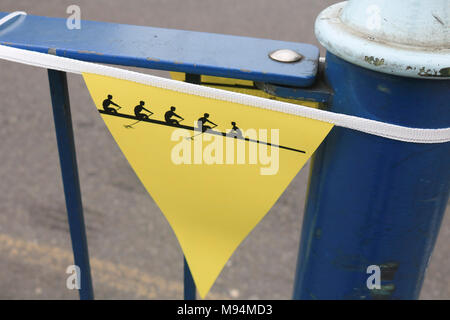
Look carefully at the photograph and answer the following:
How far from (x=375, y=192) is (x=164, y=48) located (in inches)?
23.0

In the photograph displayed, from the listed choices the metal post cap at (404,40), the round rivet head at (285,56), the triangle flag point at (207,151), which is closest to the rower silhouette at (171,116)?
the triangle flag point at (207,151)

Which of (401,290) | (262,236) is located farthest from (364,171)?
(262,236)

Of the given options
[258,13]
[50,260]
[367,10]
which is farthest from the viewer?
[258,13]

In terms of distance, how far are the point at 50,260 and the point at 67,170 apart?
5.20ft

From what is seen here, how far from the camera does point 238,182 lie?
45.9 inches

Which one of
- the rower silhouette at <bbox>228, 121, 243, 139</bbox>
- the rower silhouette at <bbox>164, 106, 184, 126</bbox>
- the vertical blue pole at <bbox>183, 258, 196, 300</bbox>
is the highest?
the rower silhouette at <bbox>164, 106, 184, 126</bbox>

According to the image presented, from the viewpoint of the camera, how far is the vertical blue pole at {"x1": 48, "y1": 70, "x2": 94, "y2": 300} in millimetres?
1212

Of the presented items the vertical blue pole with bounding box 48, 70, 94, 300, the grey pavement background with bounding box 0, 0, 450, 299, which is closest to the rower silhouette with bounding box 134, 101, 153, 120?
the vertical blue pole with bounding box 48, 70, 94, 300

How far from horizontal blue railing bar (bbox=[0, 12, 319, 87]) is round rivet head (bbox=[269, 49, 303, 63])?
0.5 inches

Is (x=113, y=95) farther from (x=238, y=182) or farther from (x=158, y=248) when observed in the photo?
(x=158, y=248)

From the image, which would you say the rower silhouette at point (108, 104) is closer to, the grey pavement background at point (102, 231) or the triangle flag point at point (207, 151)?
the triangle flag point at point (207, 151)

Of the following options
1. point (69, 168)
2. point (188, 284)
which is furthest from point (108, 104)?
point (188, 284)

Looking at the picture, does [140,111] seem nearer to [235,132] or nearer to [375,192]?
[235,132]

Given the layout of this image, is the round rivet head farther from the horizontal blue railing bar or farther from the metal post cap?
the metal post cap
